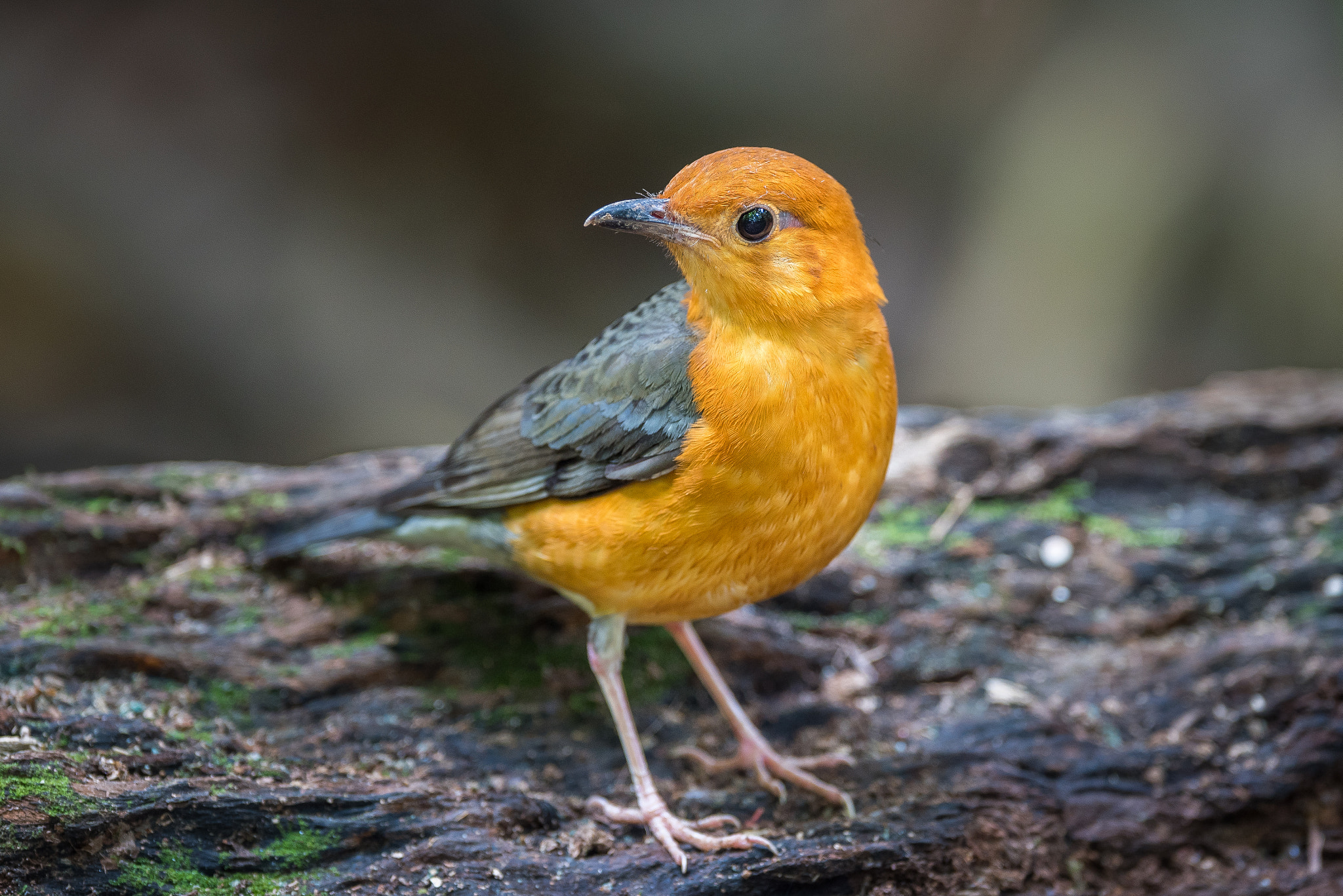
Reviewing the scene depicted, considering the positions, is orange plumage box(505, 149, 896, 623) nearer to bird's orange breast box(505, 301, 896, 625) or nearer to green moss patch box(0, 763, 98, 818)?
bird's orange breast box(505, 301, 896, 625)

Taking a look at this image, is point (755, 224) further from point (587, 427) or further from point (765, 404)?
point (587, 427)

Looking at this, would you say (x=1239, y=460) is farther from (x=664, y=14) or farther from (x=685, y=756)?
(x=664, y=14)

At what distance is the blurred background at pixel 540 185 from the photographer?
796cm

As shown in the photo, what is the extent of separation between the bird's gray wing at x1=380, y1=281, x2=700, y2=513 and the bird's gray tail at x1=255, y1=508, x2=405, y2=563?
0.10 m

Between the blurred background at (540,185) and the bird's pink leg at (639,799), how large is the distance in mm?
4906

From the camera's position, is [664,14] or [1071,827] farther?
[664,14]

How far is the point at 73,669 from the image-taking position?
4.04 meters

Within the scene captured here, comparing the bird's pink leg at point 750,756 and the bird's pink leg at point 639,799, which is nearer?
the bird's pink leg at point 639,799

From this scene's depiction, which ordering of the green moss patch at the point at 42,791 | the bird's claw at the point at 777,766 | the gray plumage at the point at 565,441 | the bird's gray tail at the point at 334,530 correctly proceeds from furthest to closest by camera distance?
the bird's gray tail at the point at 334,530 < the bird's claw at the point at 777,766 < the gray plumage at the point at 565,441 < the green moss patch at the point at 42,791

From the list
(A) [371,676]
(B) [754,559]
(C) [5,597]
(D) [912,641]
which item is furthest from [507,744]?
(C) [5,597]

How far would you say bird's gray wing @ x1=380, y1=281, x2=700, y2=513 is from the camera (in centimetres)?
375

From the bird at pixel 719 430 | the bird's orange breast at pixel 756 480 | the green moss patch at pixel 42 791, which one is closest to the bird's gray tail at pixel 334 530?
the bird at pixel 719 430

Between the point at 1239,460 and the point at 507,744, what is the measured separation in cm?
413

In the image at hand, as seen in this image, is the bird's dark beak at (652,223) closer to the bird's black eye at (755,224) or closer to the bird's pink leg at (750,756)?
the bird's black eye at (755,224)
